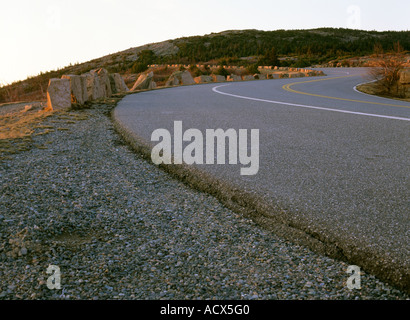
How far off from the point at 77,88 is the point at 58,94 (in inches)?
24.6

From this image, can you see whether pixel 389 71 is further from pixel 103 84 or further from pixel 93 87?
pixel 93 87

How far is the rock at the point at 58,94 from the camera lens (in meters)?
8.56

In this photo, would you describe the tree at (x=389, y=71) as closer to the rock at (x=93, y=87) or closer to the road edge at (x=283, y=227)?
the rock at (x=93, y=87)

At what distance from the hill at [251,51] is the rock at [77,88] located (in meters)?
33.1

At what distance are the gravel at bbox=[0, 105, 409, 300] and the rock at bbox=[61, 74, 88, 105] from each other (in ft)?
16.9

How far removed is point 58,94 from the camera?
8.62 metres

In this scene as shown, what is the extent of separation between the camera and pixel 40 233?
9.51 feet

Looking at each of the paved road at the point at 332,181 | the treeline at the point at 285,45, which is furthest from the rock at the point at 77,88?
the treeline at the point at 285,45

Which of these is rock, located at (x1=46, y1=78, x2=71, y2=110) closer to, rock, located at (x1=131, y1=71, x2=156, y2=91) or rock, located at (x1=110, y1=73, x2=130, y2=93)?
rock, located at (x1=110, y1=73, x2=130, y2=93)

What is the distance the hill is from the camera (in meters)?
48.1

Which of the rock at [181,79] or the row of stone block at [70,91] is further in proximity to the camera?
the rock at [181,79]

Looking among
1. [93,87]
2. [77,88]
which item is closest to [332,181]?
[77,88]

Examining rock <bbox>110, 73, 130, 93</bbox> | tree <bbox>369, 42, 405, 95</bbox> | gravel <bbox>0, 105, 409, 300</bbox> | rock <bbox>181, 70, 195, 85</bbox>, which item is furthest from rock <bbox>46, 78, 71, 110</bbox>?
tree <bbox>369, 42, 405, 95</bbox>
